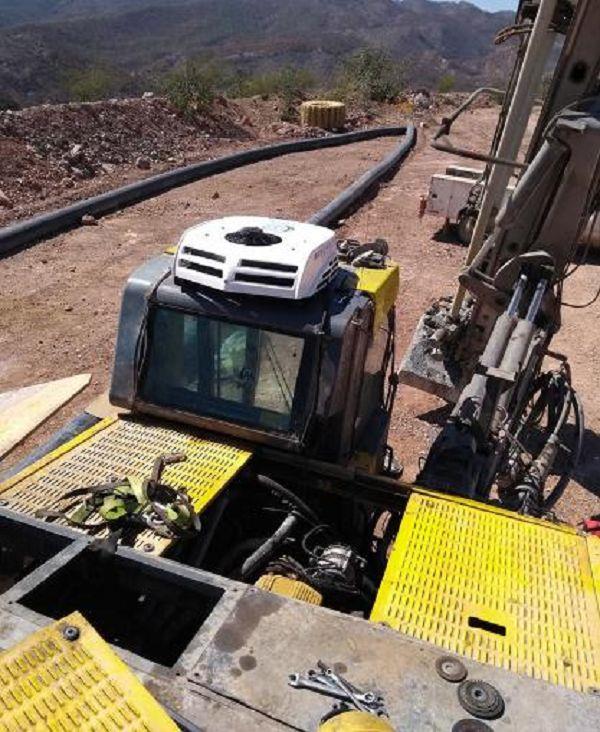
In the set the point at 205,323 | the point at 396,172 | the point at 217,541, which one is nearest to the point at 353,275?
the point at 205,323

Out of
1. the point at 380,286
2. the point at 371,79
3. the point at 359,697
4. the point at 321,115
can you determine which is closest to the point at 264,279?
the point at 380,286

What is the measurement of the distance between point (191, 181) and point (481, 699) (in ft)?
54.6

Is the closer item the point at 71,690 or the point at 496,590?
the point at 71,690

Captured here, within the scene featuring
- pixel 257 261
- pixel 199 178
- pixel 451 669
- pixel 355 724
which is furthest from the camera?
pixel 199 178

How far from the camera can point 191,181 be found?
17734mm

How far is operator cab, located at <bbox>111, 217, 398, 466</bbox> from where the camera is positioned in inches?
152

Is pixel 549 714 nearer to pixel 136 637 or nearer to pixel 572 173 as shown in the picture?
pixel 136 637

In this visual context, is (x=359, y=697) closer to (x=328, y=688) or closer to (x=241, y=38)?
(x=328, y=688)

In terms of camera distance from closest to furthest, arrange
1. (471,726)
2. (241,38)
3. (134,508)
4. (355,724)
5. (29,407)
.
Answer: (355,724), (471,726), (134,508), (29,407), (241,38)

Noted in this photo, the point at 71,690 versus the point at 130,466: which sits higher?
the point at 71,690

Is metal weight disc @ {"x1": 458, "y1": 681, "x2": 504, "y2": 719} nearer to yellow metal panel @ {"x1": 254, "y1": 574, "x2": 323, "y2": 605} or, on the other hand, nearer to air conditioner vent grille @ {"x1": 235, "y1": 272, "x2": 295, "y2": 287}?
yellow metal panel @ {"x1": 254, "y1": 574, "x2": 323, "y2": 605}

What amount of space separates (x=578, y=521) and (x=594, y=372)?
346cm

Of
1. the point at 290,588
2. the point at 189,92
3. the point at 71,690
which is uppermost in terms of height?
the point at 71,690

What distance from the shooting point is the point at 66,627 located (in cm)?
240
